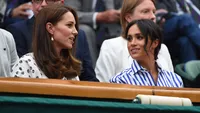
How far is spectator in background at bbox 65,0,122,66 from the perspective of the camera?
8297mm

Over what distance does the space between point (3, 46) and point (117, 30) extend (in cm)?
243

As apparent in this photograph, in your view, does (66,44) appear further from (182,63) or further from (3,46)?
(182,63)

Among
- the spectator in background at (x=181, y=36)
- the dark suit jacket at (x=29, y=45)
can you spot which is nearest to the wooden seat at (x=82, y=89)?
the dark suit jacket at (x=29, y=45)

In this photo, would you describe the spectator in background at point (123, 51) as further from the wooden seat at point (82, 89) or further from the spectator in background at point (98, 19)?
the wooden seat at point (82, 89)

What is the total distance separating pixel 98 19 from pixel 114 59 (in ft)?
4.90

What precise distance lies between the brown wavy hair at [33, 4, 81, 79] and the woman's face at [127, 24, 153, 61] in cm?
55

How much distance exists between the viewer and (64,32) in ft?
18.9

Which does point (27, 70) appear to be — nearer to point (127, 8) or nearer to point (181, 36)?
point (127, 8)

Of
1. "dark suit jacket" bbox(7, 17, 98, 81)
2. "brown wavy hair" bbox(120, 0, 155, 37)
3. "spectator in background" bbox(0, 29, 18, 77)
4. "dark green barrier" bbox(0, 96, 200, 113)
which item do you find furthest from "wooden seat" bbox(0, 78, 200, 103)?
"brown wavy hair" bbox(120, 0, 155, 37)

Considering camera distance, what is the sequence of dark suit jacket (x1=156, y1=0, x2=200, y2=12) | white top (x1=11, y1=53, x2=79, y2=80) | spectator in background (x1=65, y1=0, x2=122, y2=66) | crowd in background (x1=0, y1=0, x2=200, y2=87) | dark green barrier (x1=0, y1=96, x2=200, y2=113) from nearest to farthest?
dark green barrier (x1=0, y1=96, x2=200, y2=113) → white top (x1=11, y1=53, x2=79, y2=80) → crowd in background (x1=0, y1=0, x2=200, y2=87) → spectator in background (x1=65, y1=0, x2=122, y2=66) → dark suit jacket (x1=156, y1=0, x2=200, y2=12)

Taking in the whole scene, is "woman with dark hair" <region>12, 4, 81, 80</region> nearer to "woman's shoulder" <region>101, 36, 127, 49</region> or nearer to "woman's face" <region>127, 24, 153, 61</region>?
"woman's face" <region>127, 24, 153, 61</region>

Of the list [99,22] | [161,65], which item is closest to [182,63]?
[99,22]

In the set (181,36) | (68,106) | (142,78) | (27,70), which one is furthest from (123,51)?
(68,106)

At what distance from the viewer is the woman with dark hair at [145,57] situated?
6070 mm
